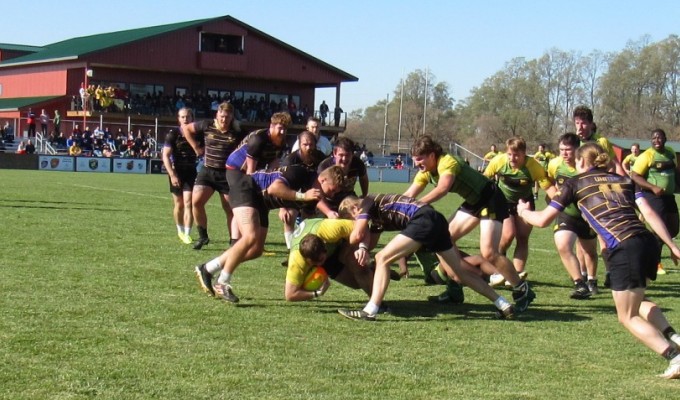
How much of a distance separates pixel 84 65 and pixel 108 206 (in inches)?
1526

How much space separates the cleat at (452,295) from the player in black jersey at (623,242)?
2329 mm

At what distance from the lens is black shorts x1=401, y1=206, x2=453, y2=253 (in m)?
8.19

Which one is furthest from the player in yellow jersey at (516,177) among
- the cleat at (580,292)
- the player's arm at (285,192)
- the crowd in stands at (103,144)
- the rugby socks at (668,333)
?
the crowd in stands at (103,144)

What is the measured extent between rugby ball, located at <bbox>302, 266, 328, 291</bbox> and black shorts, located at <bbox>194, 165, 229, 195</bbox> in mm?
4096

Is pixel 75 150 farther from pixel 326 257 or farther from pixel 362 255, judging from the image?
pixel 362 255

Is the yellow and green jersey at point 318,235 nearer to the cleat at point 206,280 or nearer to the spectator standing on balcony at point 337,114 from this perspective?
the cleat at point 206,280

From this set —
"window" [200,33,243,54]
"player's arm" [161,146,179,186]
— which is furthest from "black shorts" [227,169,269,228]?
"window" [200,33,243,54]

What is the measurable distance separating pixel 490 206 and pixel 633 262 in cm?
301

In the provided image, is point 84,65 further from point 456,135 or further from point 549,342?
point 456,135

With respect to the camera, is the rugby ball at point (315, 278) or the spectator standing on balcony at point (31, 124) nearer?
the rugby ball at point (315, 278)

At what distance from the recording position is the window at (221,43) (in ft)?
202

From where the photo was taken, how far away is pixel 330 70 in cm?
6531

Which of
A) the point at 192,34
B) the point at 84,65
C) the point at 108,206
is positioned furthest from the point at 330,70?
the point at 108,206

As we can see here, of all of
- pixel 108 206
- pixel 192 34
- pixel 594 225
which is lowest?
pixel 108 206
